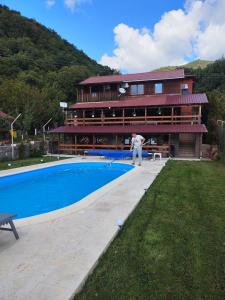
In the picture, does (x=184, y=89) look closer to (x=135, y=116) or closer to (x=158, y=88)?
(x=158, y=88)

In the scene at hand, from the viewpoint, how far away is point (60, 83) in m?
52.8

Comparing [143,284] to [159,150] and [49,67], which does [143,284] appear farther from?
[49,67]

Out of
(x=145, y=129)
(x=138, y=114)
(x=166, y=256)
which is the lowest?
(x=166, y=256)

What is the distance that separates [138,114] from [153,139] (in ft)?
13.7

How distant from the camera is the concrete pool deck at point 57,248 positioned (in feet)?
10.2

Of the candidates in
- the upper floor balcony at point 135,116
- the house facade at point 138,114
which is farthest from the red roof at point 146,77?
Result: the upper floor balcony at point 135,116

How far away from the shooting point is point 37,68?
53469 mm

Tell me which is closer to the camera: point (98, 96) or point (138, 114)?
point (138, 114)

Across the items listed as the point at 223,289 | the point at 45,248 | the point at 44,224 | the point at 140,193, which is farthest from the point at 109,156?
the point at 223,289

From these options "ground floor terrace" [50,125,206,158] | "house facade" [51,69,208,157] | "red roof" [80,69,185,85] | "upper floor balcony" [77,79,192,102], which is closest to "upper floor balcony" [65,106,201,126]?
"house facade" [51,69,208,157]

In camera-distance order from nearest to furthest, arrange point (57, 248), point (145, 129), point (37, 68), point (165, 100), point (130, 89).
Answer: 1. point (57, 248)
2. point (145, 129)
3. point (165, 100)
4. point (130, 89)
5. point (37, 68)

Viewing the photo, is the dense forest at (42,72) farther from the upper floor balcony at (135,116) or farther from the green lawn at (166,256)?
the green lawn at (166,256)

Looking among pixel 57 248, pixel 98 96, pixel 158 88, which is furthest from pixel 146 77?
pixel 57 248

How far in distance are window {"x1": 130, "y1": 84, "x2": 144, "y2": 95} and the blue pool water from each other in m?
11.9
